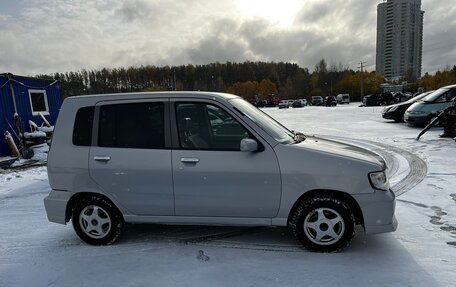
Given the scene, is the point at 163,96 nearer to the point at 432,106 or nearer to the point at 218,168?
the point at 218,168

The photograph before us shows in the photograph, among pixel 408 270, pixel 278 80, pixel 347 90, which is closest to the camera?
pixel 408 270

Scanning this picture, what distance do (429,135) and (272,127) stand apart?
10.8 m

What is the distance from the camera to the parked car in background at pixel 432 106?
14.6 metres

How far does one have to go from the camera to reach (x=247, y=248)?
407cm

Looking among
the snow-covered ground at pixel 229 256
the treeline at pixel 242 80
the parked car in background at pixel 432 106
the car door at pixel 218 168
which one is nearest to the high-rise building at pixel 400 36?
the treeline at pixel 242 80

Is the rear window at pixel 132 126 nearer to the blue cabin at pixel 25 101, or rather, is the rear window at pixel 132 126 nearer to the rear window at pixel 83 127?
the rear window at pixel 83 127

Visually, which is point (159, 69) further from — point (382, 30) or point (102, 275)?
point (102, 275)

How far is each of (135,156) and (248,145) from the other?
1368 mm

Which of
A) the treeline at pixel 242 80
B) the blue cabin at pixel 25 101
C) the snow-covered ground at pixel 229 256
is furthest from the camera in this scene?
the treeline at pixel 242 80

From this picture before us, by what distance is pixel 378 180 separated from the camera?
147 inches

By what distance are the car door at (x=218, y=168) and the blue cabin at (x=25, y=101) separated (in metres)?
11.2

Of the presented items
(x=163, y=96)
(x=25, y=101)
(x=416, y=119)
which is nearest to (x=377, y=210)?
(x=163, y=96)

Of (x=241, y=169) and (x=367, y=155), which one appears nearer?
(x=241, y=169)

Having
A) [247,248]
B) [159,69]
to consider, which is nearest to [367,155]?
[247,248]
